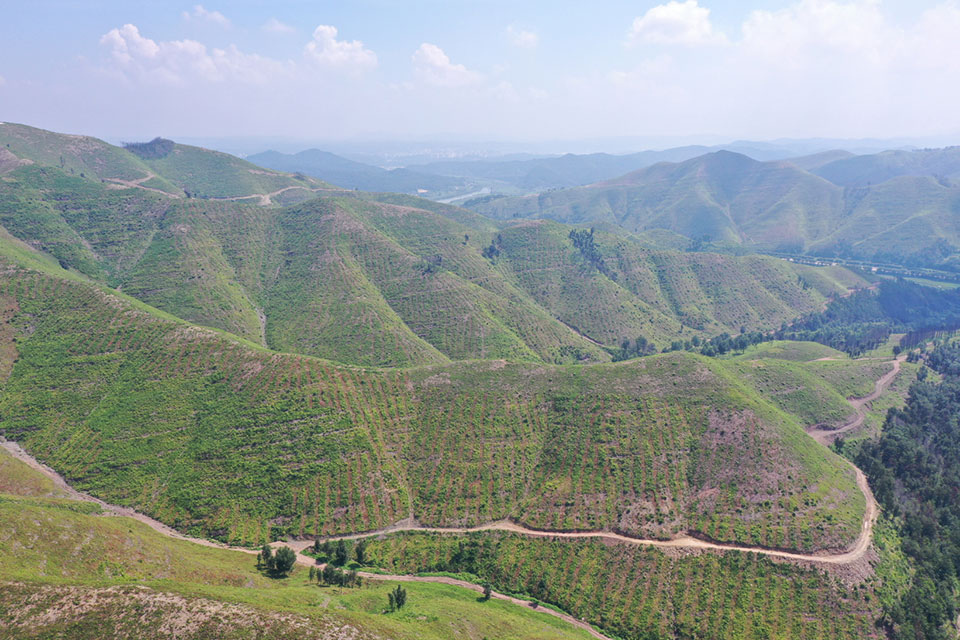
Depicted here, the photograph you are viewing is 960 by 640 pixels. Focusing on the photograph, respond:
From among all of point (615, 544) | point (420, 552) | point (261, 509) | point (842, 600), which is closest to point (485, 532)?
point (420, 552)

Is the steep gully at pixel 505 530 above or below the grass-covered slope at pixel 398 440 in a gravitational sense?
below

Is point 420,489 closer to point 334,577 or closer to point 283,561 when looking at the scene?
point 334,577

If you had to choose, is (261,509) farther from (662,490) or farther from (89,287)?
(89,287)

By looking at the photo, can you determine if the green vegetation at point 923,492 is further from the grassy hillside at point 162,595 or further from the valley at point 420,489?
the grassy hillside at point 162,595

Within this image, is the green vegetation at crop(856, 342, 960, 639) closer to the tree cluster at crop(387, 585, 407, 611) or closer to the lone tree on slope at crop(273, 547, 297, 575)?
the tree cluster at crop(387, 585, 407, 611)

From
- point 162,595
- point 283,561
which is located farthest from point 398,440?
point 162,595

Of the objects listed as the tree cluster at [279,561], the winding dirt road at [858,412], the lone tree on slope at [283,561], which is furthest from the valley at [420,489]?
the lone tree on slope at [283,561]

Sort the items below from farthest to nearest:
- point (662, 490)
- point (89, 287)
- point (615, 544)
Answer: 1. point (89, 287)
2. point (662, 490)
3. point (615, 544)

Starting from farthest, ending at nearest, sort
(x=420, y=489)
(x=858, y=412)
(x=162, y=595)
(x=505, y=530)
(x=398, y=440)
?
(x=858, y=412)
(x=398, y=440)
(x=420, y=489)
(x=505, y=530)
(x=162, y=595)
